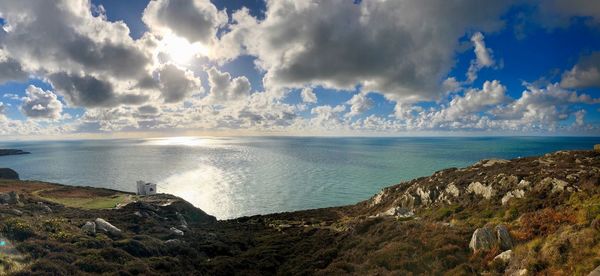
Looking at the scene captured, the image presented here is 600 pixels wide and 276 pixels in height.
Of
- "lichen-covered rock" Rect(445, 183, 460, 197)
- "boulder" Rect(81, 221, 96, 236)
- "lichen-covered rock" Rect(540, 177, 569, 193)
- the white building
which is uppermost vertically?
"lichen-covered rock" Rect(540, 177, 569, 193)

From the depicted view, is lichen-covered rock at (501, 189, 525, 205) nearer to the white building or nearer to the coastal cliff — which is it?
the coastal cliff

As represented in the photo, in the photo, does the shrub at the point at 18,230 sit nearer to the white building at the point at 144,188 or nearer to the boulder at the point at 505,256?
the boulder at the point at 505,256

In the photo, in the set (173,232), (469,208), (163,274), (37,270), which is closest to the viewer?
(37,270)

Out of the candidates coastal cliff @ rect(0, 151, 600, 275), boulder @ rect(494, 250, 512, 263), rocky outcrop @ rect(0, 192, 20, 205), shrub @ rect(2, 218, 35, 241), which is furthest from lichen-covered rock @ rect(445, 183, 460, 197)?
rocky outcrop @ rect(0, 192, 20, 205)

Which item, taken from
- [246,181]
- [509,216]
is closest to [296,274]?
[509,216]

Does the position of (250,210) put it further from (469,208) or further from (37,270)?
(37,270)

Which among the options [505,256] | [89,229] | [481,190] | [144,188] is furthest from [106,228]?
[144,188]

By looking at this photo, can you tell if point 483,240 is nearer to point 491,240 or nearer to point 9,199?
point 491,240
